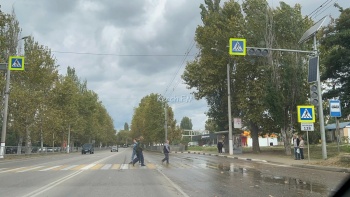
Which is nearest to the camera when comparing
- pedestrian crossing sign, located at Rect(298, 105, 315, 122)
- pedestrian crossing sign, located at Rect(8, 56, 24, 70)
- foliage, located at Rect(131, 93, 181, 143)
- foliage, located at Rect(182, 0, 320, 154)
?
pedestrian crossing sign, located at Rect(298, 105, 315, 122)

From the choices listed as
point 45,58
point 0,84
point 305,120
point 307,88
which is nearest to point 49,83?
point 45,58

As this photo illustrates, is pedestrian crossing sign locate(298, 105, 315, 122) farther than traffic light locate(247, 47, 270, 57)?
Yes

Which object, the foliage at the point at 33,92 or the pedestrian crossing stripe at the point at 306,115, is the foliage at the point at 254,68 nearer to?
the pedestrian crossing stripe at the point at 306,115

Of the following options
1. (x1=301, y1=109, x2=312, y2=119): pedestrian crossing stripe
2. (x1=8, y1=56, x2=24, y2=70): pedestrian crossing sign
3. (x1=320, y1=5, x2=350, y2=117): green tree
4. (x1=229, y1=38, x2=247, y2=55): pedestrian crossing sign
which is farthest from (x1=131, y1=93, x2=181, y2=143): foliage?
(x1=229, y1=38, x2=247, y2=55): pedestrian crossing sign

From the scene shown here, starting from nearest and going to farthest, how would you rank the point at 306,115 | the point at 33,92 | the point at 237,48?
1. the point at 237,48
2. the point at 306,115
3. the point at 33,92

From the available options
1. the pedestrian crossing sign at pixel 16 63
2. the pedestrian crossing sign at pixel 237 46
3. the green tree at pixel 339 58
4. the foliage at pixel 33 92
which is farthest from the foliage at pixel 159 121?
the pedestrian crossing sign at pixel 237 46

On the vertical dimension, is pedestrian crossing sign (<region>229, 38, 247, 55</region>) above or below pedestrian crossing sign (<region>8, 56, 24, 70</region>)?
below

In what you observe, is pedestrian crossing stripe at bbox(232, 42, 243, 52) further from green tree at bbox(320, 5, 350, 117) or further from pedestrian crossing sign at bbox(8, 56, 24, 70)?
pedestrian crossing sign at bbox(8, 56, 24, 70)

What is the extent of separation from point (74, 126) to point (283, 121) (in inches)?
2112

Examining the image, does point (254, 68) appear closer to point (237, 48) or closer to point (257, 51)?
point (257, 51)

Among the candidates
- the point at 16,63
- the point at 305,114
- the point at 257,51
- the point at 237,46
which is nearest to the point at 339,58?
the point at 305,114

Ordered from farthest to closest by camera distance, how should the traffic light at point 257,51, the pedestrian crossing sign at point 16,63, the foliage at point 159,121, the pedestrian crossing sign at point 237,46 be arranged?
1. the foliage at point 159,121
2. the pedestrian crossing sign at point 16,63
3. the traffic light at point 257,51
4. the pedestrian crossing sign at point 237,46

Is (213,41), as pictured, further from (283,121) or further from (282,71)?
(283,121)

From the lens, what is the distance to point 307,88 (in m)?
33.7
